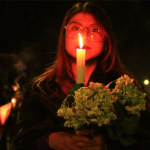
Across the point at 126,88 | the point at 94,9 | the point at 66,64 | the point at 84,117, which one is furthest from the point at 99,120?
the point at 94,9

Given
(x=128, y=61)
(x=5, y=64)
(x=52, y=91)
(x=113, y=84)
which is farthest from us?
(x=5, y=64)

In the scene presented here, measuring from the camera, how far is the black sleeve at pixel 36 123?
4.07 feet

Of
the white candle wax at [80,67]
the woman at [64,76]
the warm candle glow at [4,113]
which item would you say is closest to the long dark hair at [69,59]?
the woman at [64,76]

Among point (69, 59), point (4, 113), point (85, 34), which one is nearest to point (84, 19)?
point (85, 34)

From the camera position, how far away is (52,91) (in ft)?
4.55

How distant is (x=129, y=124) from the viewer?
92cm

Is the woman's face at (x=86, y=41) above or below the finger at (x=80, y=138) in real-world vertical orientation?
above

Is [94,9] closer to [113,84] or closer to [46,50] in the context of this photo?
[113,84]

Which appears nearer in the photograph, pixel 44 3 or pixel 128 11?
pixel 128 11

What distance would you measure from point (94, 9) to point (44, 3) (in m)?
2.10

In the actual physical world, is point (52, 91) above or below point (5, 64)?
below

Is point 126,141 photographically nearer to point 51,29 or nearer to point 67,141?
point 67,141

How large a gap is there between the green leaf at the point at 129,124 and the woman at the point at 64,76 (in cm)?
23

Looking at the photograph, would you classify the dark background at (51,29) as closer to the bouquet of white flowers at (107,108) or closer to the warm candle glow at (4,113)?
the warm candle glow at (4,113)
